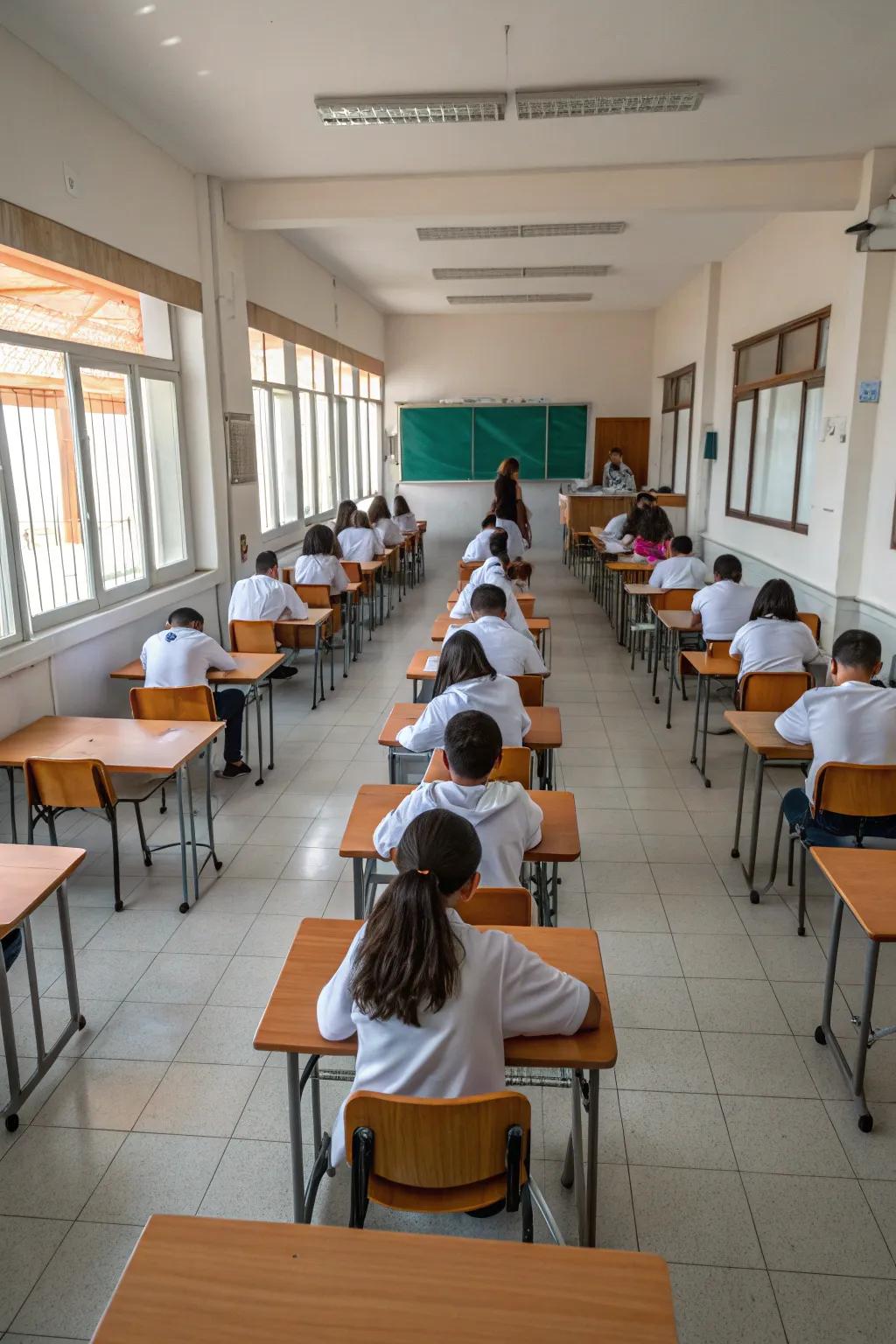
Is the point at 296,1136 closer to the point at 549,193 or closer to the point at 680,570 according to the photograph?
the point at 680,570

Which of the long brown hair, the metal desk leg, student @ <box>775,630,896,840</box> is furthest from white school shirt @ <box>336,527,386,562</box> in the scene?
the long brown hair

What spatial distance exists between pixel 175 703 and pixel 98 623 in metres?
1.05

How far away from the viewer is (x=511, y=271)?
Result: 11016 mm

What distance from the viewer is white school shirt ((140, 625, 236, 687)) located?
4613 millimetres

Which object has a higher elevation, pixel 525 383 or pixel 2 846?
pixel 525 383

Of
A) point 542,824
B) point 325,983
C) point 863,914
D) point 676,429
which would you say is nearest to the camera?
point 325,983

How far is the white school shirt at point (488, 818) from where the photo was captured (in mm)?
2543

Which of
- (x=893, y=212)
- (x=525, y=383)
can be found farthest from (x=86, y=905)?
(x=525, y=383)

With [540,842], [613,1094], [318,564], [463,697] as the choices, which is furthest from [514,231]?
[613,1094]

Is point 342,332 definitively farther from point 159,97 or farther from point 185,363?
point 159,97

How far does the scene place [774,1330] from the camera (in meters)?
1.92

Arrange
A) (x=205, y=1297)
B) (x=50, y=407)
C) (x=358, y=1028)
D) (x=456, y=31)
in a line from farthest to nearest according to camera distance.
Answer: (x=50, y=407), (x=456, y=31), (x=358, y=1028), (x=205, y=1297)

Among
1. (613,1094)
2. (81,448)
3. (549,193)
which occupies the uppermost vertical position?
(549,193)

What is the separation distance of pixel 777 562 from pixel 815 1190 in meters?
6.34
